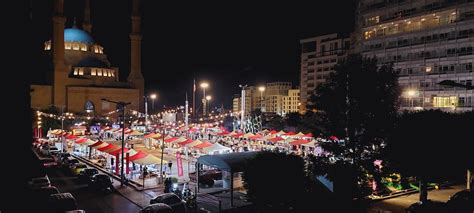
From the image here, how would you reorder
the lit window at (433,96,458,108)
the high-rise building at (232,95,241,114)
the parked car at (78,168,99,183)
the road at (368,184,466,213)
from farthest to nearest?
1. the high-rise building at (232,95,241,114)
2. the lit window at (433,96,458,108)
3. the parked car at (78,168,99,183)
4. the road at (368,184,466,213)

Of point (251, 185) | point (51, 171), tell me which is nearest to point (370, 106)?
point (251, 185)

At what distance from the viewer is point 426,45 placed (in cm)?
5472

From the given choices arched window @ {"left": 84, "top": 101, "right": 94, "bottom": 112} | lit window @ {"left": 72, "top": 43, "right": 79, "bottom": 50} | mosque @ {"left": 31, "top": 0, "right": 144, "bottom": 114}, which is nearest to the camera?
mosque @ {"left": 31, "top": 0, "right": 144, "bottom": 114}

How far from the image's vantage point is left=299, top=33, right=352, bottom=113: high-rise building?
104 metres

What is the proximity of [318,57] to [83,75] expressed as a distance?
2298 inches

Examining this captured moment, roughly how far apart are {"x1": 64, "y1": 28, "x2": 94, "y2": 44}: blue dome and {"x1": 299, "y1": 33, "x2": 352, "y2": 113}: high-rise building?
54202 mm

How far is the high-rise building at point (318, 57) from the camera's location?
104312mm

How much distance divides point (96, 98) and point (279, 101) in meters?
74.1

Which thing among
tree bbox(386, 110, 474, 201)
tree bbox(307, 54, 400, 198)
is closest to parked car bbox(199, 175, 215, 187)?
tree bbox(307, 54, 400, 198)

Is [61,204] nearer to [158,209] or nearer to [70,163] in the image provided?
[158,209]

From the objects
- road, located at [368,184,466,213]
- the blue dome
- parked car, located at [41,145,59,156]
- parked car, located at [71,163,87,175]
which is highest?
the blue dome

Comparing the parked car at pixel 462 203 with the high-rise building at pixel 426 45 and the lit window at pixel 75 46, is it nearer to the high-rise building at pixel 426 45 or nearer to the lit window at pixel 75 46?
the high-rise building at pixel 426 45

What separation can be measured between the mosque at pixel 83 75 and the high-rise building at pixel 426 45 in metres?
50.3

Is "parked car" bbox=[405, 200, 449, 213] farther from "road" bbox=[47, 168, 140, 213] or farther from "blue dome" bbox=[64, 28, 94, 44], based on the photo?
"blue dome" bbox=[64, 28, 94, 44]
